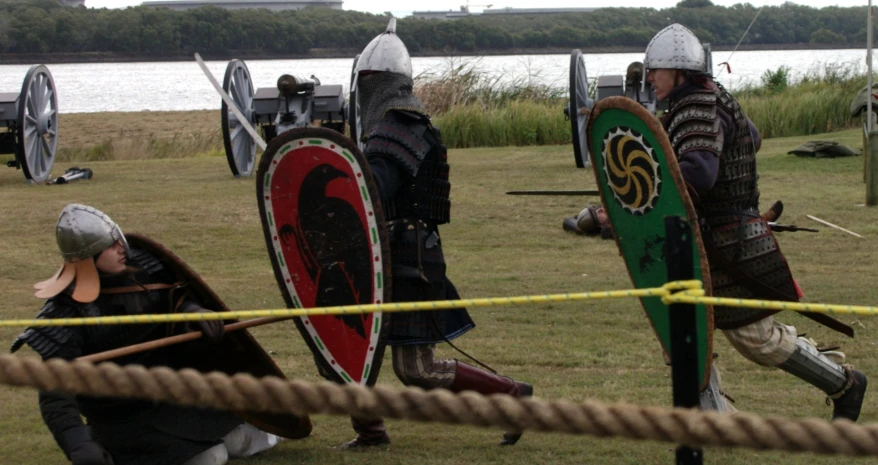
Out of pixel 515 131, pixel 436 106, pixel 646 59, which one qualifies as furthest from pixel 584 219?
pixel 436 106

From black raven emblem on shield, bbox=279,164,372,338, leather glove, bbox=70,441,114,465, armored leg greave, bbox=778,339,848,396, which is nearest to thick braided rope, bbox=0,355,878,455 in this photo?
leather glove, bbox=70,441,114,465

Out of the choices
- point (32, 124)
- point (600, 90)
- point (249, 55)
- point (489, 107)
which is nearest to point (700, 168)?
Result: point (600, 90)

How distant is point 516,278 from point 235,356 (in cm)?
306

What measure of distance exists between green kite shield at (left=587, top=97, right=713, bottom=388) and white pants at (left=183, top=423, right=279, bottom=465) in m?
1.35

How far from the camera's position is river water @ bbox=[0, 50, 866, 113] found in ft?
A: 65.4

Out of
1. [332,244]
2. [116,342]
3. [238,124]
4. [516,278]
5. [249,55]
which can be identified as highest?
[332,244]

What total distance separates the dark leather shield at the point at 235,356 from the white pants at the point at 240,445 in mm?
98

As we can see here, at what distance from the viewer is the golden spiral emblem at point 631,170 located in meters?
3.20

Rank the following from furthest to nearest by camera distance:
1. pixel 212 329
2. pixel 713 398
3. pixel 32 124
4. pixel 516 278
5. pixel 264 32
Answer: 1. pixel 264 32
2. pixel 32 124
3. pixel 516 278
4. pixel 713 398
5. pixel 212 329

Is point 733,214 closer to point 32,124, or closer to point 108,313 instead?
point 108,313

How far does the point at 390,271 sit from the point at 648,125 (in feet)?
2.68

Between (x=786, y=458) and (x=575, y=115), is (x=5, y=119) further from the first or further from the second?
(x=786, y=458)

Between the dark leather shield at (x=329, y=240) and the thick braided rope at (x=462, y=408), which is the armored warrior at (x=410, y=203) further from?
the thick braided rope at (x=462, y=408)

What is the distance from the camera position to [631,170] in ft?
10.7
